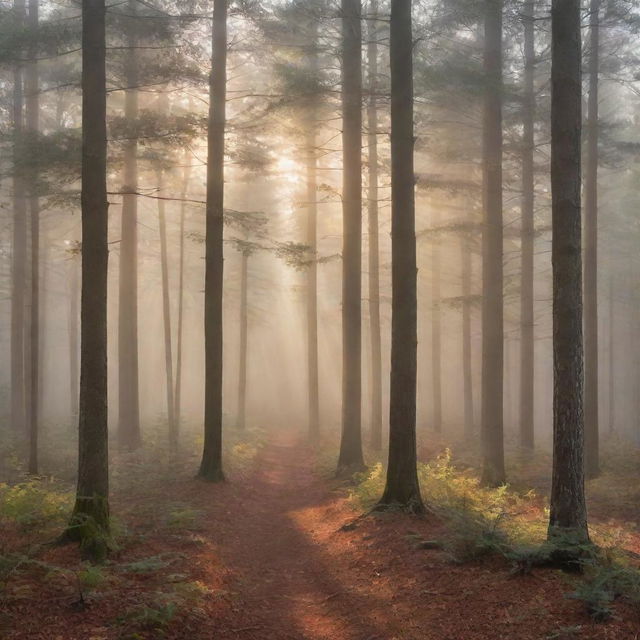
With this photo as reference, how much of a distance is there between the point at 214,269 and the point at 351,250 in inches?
165

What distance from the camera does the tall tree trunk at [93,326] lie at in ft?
27.2

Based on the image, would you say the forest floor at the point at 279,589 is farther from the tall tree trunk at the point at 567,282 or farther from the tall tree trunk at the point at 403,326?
the tall tree trunk at the point at 567,282

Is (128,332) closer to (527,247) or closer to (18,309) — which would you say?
(18,309)

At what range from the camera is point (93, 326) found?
839cm

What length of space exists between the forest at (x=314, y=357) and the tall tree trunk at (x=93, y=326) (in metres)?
0.03

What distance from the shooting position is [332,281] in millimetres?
39812

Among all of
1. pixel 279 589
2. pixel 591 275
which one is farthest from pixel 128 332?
pixel 591 275

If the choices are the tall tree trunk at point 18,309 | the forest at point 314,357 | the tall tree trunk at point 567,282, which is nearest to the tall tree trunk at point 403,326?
the forest at point 314,357

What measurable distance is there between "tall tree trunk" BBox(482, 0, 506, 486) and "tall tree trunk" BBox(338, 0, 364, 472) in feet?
11.4

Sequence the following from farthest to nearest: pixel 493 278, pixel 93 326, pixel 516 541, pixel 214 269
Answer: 1. pixel 493 278
2. pixel 214 269
3. pixel 93 326
4. pixel 516 541

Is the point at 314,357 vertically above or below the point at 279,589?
above

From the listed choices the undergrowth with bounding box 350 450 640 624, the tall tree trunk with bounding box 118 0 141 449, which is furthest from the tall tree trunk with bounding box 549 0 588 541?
the tall tree trunk with bounding box 118 0 141 449

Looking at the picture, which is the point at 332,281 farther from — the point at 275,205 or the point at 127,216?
the point at 127,216

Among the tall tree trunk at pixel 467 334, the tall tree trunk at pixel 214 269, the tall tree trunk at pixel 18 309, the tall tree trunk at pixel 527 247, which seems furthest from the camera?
the tall tree trunk at pixel 467 334
